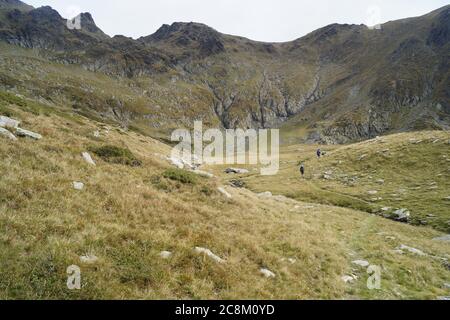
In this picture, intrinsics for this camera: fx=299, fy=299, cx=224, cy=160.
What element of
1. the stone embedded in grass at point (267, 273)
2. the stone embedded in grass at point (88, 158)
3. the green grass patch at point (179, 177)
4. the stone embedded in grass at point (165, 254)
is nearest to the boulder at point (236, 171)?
the green grass patch at point (179, 177)

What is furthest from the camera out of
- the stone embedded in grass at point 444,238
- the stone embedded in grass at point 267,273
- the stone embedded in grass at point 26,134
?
the stone embedded in grass at point 444,238

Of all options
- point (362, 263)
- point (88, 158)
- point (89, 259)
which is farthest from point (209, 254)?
point (88, 158)

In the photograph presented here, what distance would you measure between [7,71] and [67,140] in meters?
167

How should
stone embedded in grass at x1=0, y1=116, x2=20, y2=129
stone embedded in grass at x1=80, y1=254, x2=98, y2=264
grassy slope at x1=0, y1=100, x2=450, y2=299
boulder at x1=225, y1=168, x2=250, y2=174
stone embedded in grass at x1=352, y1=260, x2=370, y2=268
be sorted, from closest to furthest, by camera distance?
grassy slope at x1=0, y1=100, x2=450, y2=299 < stone embedded in grass at x1=80, y1=254, x2=98, y2=264 < stone embedded in grass at x1=352, y1=260, x2=370, y2=268 < stone embedded in grass at x1=0, y1=116, x2=20, y2=129 < boulder at x1=225, y1=168, x2=250, y2=174

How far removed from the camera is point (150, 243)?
10.8 metres

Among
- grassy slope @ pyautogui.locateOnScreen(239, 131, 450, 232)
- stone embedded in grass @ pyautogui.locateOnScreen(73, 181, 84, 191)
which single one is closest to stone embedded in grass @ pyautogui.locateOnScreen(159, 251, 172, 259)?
stone embedded in grass @ pyautogui.locateOnScreen(73, 181, 84, 191)

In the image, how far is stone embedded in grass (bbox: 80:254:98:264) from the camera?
8781mm

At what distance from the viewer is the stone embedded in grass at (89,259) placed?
8.78 metres

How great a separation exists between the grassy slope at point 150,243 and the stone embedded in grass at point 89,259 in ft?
0.55

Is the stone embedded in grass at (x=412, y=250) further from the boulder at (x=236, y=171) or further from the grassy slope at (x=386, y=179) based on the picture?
the boulder at (x=236, y=171)

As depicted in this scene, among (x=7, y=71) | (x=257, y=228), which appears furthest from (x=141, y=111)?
(x=257, y=228)

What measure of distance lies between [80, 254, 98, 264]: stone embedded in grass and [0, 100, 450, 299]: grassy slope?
0.17 metres

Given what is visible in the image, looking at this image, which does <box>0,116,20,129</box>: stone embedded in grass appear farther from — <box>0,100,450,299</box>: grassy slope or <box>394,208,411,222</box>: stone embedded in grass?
<box>394,208,411,222</box>: stone embedded in grass

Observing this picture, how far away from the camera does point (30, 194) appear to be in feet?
37.3
